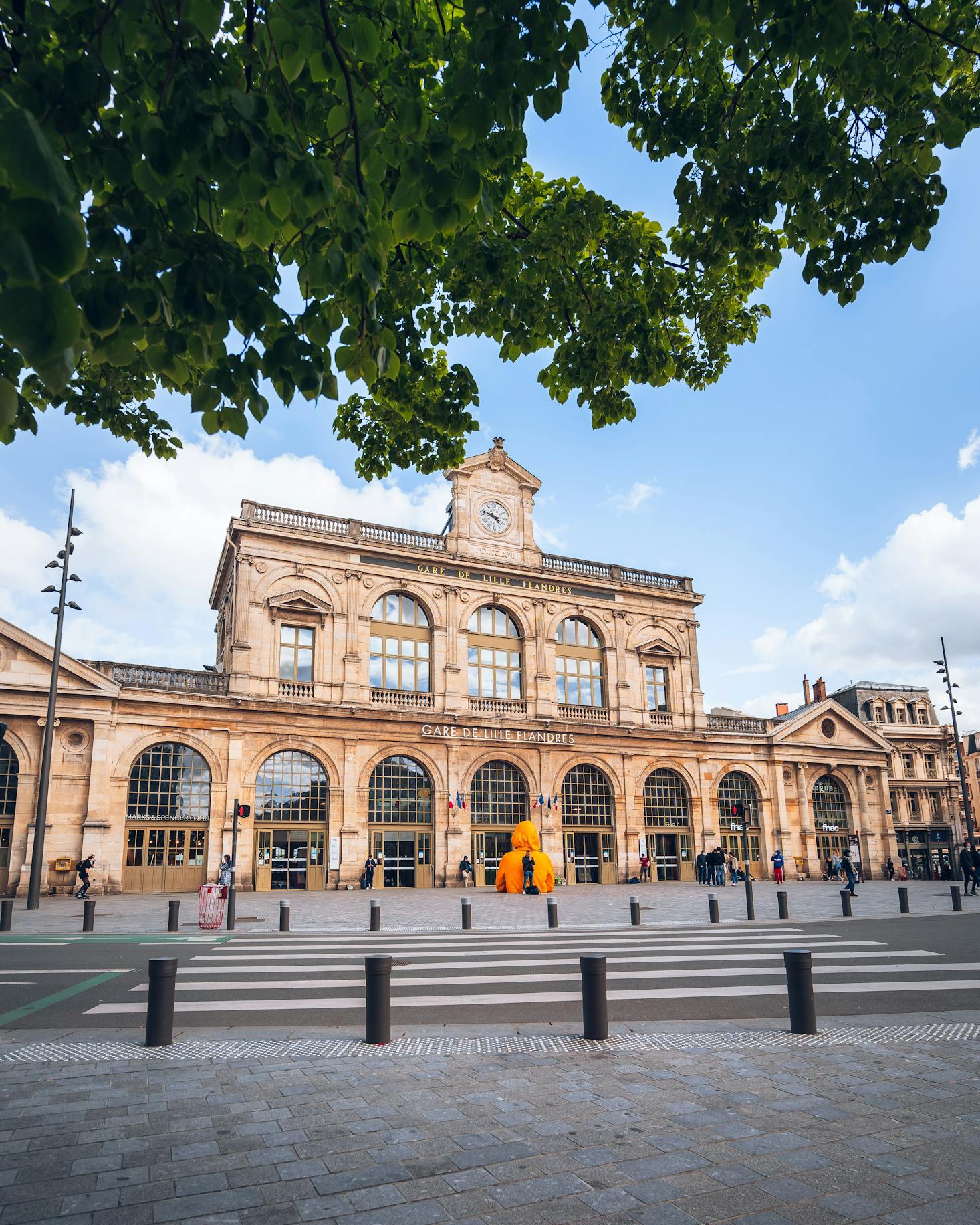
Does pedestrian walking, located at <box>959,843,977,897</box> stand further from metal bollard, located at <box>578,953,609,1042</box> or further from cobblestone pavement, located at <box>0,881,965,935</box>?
metal bollard, located at <box>578,953,609,1042</box>

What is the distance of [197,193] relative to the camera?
4059mm

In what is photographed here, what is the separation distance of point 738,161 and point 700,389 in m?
3.31

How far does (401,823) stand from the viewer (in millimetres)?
30781

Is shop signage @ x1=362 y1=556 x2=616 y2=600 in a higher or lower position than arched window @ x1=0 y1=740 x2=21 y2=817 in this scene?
higher

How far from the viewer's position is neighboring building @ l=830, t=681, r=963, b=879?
5097cm

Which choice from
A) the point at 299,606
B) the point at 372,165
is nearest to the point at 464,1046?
the point at 372,165

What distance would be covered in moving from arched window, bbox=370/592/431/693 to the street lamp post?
12.1 m

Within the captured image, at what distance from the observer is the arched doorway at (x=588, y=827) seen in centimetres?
3400

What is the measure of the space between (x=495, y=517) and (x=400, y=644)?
762cm

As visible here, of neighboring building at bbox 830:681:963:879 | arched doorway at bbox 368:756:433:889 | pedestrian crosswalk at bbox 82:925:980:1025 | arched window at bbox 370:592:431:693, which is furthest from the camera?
neighboring building at bbox 830:681:963:879

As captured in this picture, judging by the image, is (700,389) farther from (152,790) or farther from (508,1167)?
(152,790)

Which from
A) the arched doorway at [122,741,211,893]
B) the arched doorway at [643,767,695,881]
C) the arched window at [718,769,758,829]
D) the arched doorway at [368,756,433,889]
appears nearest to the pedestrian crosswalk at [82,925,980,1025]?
the arched doorway at [122,741,211,893]

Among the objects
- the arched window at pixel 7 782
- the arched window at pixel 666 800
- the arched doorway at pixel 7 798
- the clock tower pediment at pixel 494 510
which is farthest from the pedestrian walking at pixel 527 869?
the arched window at pixel 7 782

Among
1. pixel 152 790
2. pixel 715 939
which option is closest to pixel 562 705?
pixel 152 790
